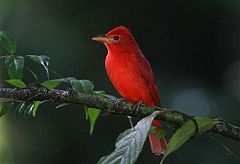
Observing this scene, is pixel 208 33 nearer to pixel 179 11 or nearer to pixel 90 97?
pixel 179 11

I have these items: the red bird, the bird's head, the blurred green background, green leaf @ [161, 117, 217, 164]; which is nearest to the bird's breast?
the red bird

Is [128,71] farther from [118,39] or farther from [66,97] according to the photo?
[66,97]

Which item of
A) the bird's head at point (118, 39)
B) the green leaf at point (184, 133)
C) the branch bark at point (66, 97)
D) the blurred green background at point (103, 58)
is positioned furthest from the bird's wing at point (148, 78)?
the green leaf at point (184, 133)

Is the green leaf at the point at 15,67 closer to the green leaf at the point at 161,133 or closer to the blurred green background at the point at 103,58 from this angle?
the green leaf at the point at 161,133

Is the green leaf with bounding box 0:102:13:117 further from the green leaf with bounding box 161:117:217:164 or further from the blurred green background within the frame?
the blurred green background

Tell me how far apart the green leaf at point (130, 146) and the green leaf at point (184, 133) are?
0.06 m

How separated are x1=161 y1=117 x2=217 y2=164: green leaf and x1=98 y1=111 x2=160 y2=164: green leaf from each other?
6 cm

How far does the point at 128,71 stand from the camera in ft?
10.3

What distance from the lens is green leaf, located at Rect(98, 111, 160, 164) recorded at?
117 cm

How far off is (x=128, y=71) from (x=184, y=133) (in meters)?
1.93

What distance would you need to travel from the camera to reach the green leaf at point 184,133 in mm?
1195

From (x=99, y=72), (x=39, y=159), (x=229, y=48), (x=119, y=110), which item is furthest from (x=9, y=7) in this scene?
(x=119, y=110)

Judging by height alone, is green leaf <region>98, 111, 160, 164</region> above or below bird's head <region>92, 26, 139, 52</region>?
above

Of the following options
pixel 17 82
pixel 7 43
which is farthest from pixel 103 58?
pixel 17 82
